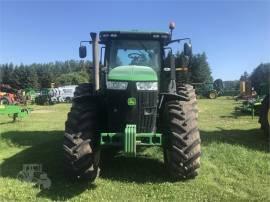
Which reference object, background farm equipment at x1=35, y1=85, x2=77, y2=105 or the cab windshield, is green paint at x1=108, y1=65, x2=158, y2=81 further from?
background farm equipment at x1=35, y1=85, x2=77, y2=105

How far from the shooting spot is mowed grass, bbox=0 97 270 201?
649 cm

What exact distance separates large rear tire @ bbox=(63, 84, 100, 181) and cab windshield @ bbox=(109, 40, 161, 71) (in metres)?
1.29

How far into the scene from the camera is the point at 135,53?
844 cm

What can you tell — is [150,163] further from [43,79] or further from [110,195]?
[43,79]

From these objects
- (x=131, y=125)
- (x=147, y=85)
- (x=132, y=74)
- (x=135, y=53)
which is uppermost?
(x=135, y=53)

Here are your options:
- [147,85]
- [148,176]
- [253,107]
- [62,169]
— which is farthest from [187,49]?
[253,107]

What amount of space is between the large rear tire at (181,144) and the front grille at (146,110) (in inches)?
10.3

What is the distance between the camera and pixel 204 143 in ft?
33.7

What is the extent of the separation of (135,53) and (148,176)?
2.54 m

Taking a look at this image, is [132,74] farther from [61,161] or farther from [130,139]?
[61,161]

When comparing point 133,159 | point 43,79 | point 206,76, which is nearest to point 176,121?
point 133,159

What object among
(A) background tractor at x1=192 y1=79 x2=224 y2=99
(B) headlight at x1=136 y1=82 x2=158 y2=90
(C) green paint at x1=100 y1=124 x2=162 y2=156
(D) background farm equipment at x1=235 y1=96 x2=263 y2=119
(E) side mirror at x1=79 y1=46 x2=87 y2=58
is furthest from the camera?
(A) background tractor at x1=192 y1=79 x2=224 y2=99

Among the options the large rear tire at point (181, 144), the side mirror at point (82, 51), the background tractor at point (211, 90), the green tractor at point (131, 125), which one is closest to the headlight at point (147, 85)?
the green tractor at point (131, 125)

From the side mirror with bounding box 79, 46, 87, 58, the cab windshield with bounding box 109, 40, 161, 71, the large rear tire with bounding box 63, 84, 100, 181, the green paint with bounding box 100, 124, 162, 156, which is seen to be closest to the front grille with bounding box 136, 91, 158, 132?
the green paint with bounding box 100, 124, 162, 156
